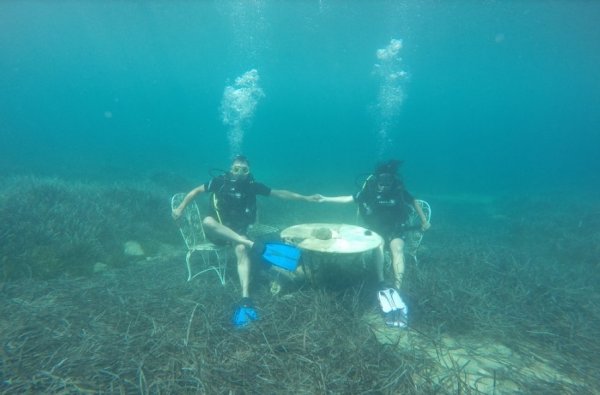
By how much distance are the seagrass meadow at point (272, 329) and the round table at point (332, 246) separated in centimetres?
29

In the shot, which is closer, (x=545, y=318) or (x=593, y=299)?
(x=545, y=318)

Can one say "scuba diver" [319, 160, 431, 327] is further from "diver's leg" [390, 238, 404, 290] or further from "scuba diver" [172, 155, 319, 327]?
"scuba diver" [172, 155, 319, 327]

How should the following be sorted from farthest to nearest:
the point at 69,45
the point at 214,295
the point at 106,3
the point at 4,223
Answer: the point at 69,45 < the point at 106,3 < the point at 4,223 < the point at 214,295

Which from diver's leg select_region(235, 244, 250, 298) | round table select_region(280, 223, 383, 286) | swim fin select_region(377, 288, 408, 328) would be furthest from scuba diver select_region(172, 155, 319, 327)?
swim fin select_region(377, 288, 408, 328)

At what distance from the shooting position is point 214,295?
15.9 ft

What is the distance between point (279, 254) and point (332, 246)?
869 mm

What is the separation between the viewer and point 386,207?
5.96 meters

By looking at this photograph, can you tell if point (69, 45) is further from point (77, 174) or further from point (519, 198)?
point (519, 198)

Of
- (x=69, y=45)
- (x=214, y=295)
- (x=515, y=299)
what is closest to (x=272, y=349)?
(x=214, y=295)

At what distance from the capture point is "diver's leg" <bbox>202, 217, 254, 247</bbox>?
17.2 ft

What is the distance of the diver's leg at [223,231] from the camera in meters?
5.25

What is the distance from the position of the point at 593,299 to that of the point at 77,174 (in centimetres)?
2594

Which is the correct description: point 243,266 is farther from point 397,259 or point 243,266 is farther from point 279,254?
point 397,259

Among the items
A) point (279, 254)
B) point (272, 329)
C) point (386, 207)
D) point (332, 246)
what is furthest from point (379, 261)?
point (272, 329)
